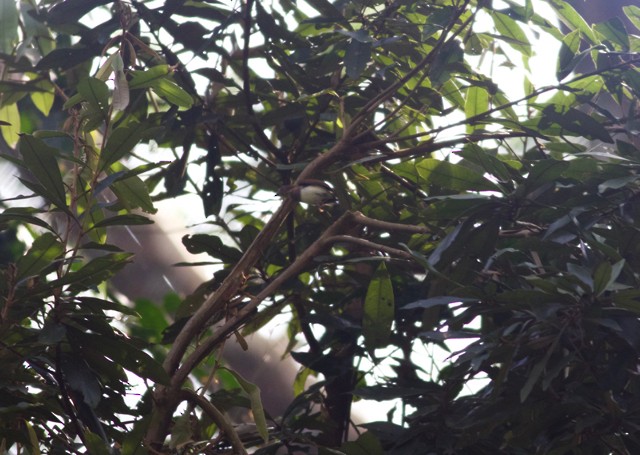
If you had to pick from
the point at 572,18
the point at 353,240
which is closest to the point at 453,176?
the point at 353,240

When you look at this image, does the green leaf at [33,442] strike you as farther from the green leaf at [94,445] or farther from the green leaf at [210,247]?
the green leaf at [210,247]

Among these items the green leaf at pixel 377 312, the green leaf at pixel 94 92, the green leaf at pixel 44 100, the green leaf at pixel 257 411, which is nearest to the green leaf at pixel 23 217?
the green leaf at pixel 94 92

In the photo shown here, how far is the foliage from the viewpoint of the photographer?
2.39 feet

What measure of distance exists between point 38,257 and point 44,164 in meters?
0.09

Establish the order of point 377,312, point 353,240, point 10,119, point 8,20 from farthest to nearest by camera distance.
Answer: point 10,119 → point 8,20 → point 377,312 → point 353,240

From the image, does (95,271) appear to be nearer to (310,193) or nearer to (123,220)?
(123,220)

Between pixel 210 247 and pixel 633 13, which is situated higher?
pixel 633 13

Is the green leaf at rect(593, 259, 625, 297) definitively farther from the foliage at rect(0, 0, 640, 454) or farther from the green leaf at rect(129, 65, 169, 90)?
the green leaf at rect(129, 65, 169, 90)

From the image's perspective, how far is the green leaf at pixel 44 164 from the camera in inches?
28.1

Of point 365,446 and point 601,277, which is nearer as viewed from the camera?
point 601,277

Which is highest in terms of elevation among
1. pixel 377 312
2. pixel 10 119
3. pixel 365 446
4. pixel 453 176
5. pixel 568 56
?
pixel 10 119

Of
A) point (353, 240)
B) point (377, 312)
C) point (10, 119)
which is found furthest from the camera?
point (10, 119)

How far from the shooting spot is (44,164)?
72cm

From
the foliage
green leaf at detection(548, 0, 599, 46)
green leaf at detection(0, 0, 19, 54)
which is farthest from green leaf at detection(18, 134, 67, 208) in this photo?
green leaf at detection(548, 0, 599, 46)
